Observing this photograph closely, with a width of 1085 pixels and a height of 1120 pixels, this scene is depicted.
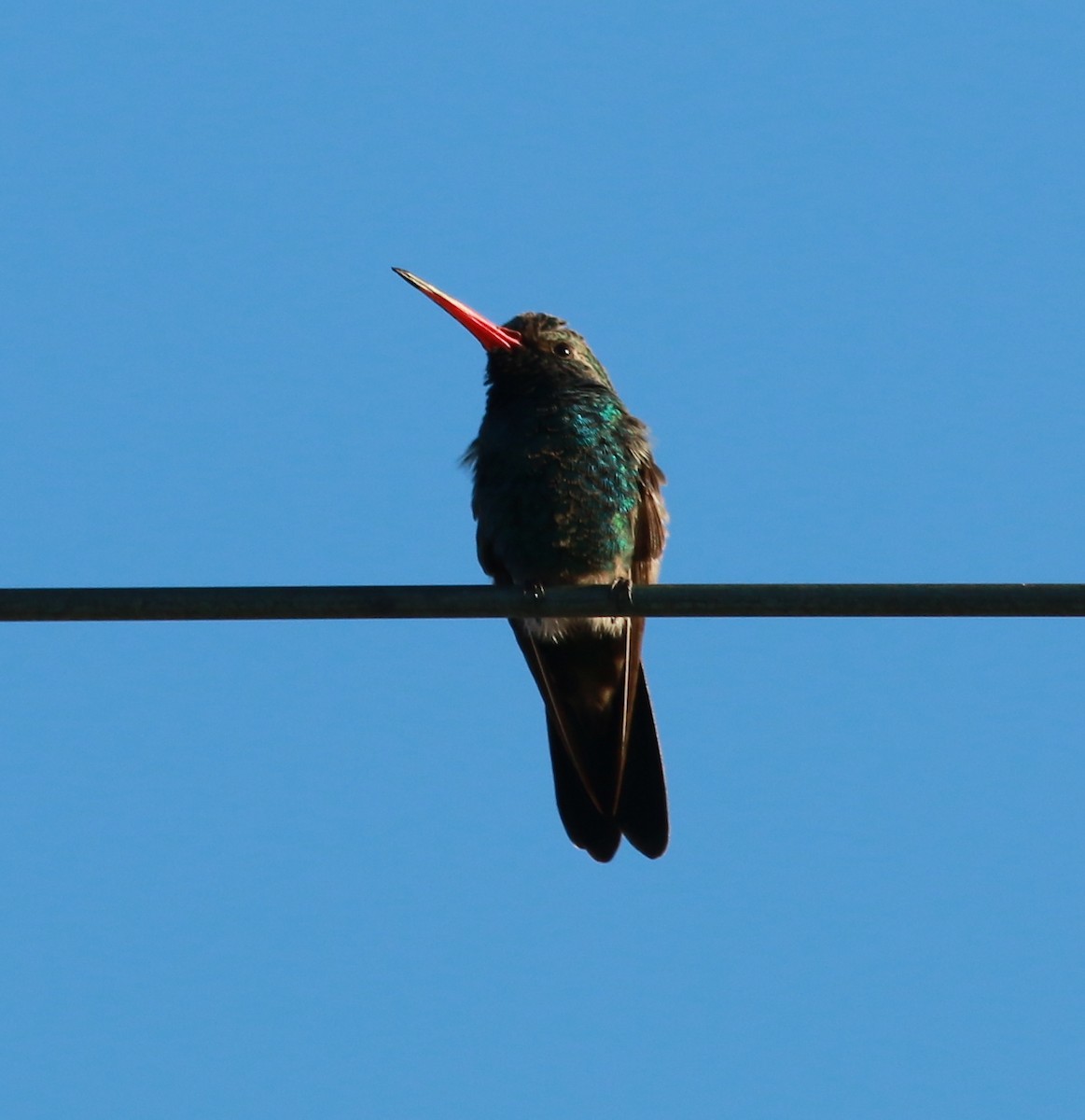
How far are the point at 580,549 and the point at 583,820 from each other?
1272mm

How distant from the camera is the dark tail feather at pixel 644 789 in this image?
7.37m

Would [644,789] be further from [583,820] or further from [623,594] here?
[623,594]

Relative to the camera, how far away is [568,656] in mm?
7602

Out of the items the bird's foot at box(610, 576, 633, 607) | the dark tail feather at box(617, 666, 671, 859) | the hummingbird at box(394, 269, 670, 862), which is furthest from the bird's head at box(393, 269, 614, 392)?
the bird's foot at box(610, 576, 633, 607)

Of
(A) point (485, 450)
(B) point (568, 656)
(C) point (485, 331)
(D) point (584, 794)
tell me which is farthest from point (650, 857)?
(C) point (485, 331)

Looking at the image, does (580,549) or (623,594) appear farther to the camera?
(580,549)

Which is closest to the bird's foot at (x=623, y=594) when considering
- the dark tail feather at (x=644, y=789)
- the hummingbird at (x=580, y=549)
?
the hummingbird at (x=580, y=549)

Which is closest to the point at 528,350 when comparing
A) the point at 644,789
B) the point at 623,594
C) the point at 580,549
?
the point at 580,549

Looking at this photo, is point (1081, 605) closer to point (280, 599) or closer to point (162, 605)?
point (280, 599)

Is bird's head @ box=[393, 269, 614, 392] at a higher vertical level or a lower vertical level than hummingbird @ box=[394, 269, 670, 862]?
higher

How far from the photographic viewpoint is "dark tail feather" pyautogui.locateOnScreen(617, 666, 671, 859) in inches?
290

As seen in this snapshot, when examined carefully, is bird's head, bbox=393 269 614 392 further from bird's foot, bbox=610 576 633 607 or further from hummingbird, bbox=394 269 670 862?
bird's foot, bbox=610 576 633 607

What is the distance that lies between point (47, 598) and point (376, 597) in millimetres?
898

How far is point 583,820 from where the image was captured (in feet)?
24.4
